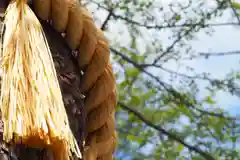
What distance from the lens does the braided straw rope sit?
36 centimetres

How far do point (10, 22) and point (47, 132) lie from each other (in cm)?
8

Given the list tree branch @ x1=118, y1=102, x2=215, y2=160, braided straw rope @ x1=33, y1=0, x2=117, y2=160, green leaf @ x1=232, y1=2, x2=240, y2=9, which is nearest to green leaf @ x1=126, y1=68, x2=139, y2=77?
tree branch @ x1=118, y1=102, x2=215, y2=160

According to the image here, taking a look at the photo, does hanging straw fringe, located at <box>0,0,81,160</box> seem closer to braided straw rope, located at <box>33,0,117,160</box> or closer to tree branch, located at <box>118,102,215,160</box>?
braided straw rope, located at <box>33,0,117,160</box>

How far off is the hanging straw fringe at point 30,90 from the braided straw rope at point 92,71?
30 mm

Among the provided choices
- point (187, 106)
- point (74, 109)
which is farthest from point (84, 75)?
point (187, 106)

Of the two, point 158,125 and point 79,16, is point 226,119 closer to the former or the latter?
point 158,125

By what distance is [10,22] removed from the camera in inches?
12.7

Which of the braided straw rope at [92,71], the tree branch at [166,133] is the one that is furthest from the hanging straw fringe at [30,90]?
the tree branch at [166,133]

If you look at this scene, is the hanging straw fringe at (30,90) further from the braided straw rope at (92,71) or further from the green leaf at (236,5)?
the green leaf at (236,5)

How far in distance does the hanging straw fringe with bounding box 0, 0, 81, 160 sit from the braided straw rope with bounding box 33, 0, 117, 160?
0.10ft

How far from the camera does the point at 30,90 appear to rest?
0.99ft

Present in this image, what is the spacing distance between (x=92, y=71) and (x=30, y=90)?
73 millimetres

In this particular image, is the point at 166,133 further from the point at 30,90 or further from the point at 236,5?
the point at 30,90

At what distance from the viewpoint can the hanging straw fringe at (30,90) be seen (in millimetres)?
282
